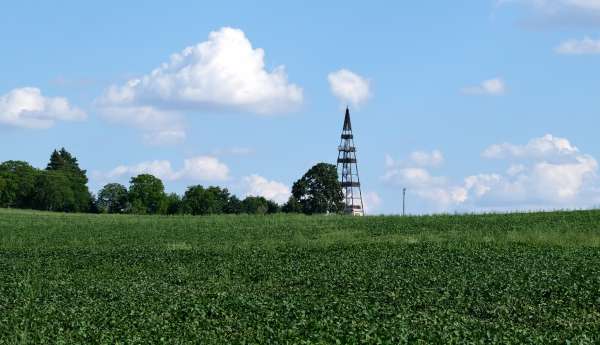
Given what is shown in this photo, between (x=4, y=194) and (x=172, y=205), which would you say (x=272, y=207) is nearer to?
(x=172, y=205)

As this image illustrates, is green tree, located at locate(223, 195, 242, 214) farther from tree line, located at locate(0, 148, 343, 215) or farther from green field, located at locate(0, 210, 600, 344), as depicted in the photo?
green field, located at locate(0, 210, 600, 344)

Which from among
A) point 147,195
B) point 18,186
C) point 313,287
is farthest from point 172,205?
point 313,287

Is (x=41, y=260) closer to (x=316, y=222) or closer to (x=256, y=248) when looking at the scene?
(x=256, y=248)

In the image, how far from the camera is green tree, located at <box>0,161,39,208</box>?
143 meters

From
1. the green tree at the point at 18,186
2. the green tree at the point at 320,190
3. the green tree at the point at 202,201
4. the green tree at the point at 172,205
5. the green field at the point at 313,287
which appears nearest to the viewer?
the green field at the point at 313,287

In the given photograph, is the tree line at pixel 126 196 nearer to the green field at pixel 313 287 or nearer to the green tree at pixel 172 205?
the green tree at pixel 172 205

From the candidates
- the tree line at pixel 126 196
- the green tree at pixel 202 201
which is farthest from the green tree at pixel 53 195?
the green tree at pixel 202 201

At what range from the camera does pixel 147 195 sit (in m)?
152

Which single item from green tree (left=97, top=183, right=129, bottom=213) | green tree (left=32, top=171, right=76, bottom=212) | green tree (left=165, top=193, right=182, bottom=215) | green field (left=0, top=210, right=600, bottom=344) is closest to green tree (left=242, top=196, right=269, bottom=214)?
green tree (left=165, top=193, right=182, bottom=215)

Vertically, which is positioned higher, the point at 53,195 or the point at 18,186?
the point at 18,186

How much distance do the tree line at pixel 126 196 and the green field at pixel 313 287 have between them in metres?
73.7

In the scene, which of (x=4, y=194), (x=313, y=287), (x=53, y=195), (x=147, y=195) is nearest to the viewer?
(x=313, y=287)

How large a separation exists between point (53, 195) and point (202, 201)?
25033 mm

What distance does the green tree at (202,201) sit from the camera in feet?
484
